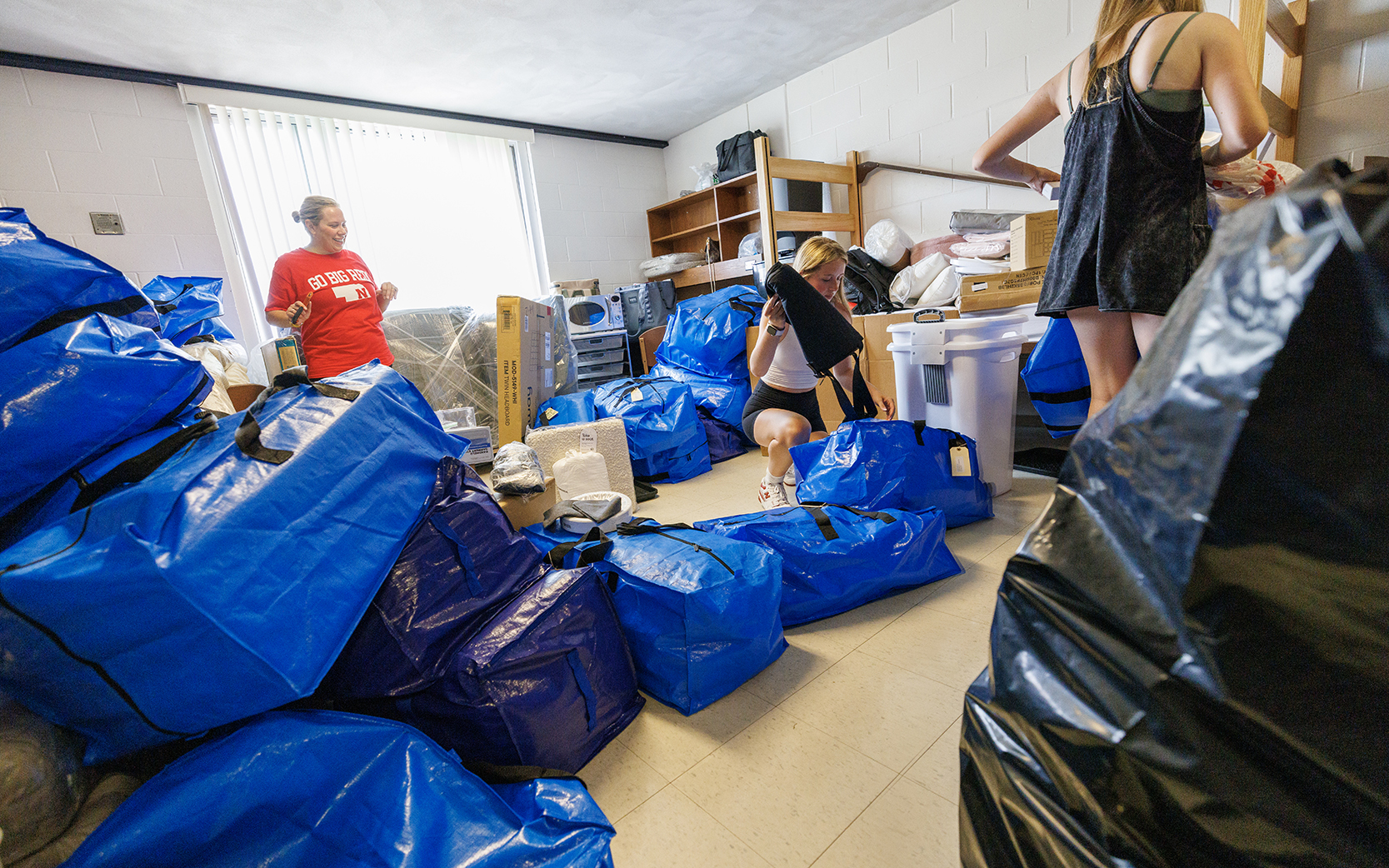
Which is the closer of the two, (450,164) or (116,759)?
(116,759)

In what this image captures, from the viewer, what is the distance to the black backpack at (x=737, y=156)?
430 cm

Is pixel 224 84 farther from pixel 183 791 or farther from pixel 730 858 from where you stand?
pixel 730 858

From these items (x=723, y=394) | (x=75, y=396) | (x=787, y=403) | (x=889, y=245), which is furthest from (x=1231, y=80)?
(x=723, y=394)

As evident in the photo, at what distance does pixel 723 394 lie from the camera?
130 inches

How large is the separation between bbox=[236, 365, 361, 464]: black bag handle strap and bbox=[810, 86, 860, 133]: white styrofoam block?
13.0 feet

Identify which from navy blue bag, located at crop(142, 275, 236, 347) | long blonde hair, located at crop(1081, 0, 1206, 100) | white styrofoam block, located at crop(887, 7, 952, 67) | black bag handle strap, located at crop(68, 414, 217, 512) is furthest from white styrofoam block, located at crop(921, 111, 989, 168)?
navy blue bag, located at crop(142, 275, 236, 347)

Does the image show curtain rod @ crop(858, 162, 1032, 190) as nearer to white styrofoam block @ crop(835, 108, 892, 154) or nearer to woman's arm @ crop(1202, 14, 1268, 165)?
white styrofoam block @ crop(835, 108, 892, 154)

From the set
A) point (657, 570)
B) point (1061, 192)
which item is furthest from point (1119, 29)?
point (657, 570)

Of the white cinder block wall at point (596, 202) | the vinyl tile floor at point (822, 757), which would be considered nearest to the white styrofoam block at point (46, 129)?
the white cinder block wall at point (596, 202)

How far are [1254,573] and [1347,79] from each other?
293 cm

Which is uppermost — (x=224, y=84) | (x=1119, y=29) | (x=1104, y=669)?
(x=224, y=84)

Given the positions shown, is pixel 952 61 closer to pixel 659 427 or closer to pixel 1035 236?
pixel 1035 236

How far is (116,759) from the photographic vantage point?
0.77 metres

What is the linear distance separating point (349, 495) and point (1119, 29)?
1.77 metres
